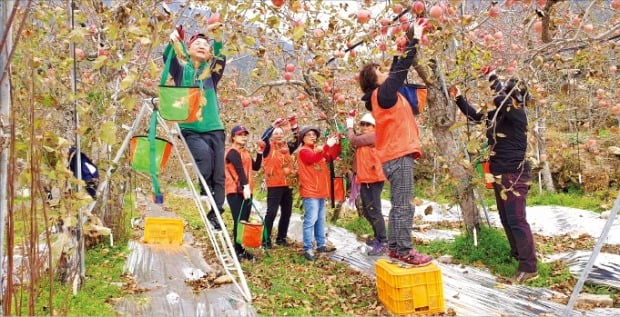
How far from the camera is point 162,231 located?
5836 millimetres

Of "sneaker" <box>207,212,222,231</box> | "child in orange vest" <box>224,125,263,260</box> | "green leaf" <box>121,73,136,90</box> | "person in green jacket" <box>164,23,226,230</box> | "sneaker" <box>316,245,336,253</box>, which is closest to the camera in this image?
"green leaf" <box>121,73,136,90</box>

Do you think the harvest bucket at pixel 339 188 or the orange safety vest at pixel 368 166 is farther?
the harvest bucket at pixel 339 188

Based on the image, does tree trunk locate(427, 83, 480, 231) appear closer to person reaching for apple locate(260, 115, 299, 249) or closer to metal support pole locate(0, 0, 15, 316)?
person reaching for apple locate(260, 115, 299, 249)

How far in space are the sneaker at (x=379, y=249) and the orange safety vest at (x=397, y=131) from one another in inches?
67.4

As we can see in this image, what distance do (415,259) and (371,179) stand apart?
181cm

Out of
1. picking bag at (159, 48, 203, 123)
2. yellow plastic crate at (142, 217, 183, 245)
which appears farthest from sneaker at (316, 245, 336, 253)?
picking bag at (159, 48, 203, 123)

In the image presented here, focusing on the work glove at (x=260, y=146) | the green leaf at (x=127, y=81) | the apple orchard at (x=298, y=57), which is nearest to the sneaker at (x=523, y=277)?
→ the apple orchard at (x=298, y=57)

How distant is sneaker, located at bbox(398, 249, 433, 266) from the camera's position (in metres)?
3.08

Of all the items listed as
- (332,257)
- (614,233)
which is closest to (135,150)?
(332,257)

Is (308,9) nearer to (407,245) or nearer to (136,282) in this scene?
(407,245)

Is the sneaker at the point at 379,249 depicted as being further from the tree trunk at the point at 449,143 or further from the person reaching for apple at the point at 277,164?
the person reaching for apple at the point at 277,164

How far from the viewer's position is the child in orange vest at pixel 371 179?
483 cm

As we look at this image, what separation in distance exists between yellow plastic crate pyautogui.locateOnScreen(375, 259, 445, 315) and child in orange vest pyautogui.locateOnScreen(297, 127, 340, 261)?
185cm

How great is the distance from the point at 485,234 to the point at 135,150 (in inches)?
125
